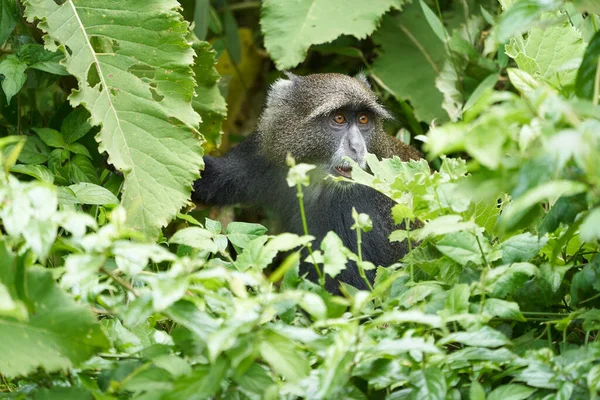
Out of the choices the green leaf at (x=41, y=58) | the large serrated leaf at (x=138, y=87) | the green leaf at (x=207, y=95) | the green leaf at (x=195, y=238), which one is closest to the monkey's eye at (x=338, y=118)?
the green leaf at (x=207, y=95)

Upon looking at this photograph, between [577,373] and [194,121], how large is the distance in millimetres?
2606

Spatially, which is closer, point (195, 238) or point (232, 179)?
point (195, 238)

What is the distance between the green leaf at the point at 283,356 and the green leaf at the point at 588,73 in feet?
3.80

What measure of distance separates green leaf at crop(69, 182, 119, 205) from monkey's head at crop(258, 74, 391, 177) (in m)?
1.70

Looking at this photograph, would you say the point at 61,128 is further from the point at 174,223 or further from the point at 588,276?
the point at 588,276

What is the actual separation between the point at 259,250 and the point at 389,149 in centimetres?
272

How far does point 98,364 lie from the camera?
98.0 inches

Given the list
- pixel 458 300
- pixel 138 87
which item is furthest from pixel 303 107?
pixel 458 300

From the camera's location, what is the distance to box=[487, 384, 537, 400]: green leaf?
2.48m

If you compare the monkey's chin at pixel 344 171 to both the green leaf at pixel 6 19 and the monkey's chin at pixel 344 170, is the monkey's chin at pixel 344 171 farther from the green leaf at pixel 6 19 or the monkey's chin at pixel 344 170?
the green leaf at pixel 6 19

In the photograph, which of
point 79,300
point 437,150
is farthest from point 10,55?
point 437,150

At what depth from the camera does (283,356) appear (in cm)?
217

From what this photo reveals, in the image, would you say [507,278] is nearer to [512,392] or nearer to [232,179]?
[512,392]

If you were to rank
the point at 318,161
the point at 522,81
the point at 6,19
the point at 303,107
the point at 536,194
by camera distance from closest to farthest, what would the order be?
the point at 536,194 → the point at 522,81 → the point at 6,19 → the point at 318,161 → the point at 303,107
